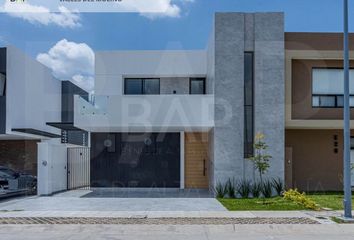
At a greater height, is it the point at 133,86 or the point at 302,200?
the point at 133,86

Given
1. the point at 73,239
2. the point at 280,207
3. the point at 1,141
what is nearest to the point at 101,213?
the point at 73,239

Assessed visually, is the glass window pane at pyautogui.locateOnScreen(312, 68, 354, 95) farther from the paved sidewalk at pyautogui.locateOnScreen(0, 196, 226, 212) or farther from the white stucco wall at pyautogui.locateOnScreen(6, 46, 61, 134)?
the white stucco wall at pyautogui.locateOnScreen(6, 46, 61, 134)

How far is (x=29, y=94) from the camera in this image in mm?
24953

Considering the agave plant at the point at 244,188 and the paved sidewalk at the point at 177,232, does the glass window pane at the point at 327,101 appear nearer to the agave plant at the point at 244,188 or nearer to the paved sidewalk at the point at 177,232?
the agave plant at the point at 244,188

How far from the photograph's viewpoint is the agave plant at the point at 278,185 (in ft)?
57.6

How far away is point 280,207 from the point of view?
14.3m

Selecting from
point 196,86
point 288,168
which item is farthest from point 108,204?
point 196,86

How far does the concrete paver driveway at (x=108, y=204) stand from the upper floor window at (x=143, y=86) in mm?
7193

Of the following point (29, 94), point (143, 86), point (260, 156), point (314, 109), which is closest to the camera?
point (260, 156)

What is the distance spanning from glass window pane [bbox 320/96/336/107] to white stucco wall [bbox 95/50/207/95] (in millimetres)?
6366

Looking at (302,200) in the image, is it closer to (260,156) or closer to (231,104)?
(260,156)

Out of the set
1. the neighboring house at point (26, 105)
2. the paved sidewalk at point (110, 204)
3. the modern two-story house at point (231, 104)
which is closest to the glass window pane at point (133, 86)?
the modern two-story house at point (231, 104)

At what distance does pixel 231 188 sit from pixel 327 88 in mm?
6528

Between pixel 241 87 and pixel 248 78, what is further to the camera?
pixel 248 78
